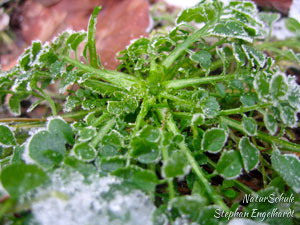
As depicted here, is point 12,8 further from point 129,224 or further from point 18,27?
point 129,224

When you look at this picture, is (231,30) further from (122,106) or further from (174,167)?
(174,167)

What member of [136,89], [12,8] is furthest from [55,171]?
[12,8]

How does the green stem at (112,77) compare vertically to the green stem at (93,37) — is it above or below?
below

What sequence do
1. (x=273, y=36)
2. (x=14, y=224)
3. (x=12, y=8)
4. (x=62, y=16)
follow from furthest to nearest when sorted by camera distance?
1. (x=12, y=8)
2. (x=62, y=16)
3. (x=273, y=36)
4. (x=14, y=224)

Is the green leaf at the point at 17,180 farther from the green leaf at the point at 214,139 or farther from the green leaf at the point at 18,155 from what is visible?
the green leaf at the point at 214,139

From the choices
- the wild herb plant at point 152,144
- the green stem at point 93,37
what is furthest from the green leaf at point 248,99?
the green stem at point 93,37

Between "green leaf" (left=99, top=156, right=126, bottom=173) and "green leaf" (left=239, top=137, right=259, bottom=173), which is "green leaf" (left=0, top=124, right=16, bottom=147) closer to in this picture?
"green leaf" (left=99, top=156, right=126, bottom=173)

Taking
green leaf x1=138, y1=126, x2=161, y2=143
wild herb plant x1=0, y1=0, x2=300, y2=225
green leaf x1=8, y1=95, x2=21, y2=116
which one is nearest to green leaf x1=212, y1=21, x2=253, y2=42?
wild herb plant x1=0, y1=0, x2=300, y2=225

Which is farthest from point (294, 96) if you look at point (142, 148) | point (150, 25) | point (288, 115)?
point (150, 25)
